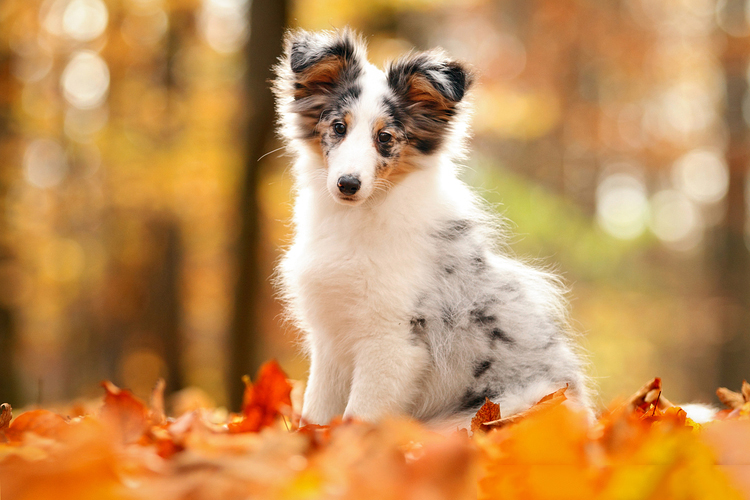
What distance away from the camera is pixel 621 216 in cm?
1311

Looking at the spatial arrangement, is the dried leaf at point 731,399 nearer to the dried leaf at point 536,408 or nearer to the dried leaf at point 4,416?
the dried leaf at point 536,408

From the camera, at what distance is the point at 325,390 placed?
330 cm

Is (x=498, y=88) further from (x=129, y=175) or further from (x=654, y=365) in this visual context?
(x=654, y=365)

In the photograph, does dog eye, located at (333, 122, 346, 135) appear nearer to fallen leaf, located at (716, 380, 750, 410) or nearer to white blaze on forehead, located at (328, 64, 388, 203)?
white blaze on forehead, located at (328, 64, 388, 203)

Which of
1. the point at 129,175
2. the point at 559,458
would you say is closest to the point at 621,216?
the point at 129,175

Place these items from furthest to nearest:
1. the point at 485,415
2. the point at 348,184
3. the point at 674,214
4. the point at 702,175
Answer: the point at 674,214 < the point at 702,175 < the point at 348,184 < the point at 485,415

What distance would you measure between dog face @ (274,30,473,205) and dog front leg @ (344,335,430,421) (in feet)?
2.47

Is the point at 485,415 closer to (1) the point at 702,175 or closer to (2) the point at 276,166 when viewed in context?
(2) the point at 276,166

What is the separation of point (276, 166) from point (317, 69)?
15.5 ft

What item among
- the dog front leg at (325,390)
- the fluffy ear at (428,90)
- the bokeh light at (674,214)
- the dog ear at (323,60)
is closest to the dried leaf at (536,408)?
the dog front leg at (325,390)

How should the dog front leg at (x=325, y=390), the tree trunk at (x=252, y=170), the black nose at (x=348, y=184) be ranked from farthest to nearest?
the tree trunk at (x=252, y=170), the dog front leg at (x=325, y=390), the black nose at (x=348, y=184)

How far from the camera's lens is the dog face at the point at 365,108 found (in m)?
3.15

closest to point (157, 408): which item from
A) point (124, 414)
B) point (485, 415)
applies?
point (124, 414)

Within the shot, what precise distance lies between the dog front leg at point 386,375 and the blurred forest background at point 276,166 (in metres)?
4.20
